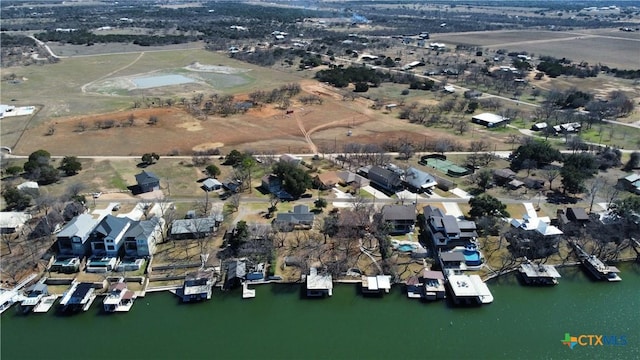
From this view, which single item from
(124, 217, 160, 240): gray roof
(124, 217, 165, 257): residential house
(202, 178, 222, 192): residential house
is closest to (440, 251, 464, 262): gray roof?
(124, 217, 165, 257): residential house

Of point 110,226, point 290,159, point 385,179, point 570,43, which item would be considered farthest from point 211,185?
point 570,43

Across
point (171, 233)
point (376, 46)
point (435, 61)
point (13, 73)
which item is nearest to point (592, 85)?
point (435, 61)

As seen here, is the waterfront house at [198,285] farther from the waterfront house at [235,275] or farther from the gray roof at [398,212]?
the gray roof at [398,212]

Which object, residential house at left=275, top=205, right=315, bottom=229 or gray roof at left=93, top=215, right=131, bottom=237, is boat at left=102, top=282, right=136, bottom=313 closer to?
gray roof at left=93, top=215, right=131, bottom=237

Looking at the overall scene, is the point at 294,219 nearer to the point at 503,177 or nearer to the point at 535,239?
the point at 535,239

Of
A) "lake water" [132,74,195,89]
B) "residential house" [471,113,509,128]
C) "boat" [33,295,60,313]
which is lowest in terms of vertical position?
"lake water" [132,74,195,89]

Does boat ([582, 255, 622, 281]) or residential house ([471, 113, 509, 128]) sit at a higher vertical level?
residential house ([471, 113, 509, 128])

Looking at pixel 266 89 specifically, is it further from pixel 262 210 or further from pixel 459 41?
pixel 459 41

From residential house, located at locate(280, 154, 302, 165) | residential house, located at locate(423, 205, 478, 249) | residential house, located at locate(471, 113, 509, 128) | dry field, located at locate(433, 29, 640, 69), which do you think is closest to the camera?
residential house, located at locate(423, 205, 478, 249)
